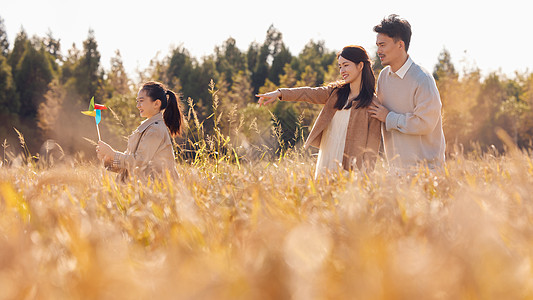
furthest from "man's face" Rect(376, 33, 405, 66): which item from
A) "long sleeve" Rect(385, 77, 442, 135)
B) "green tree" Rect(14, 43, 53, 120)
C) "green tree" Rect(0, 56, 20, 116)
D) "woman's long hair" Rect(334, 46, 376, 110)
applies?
"green tree" Rect(14, 43, 53, 120)

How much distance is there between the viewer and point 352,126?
448 centimetres

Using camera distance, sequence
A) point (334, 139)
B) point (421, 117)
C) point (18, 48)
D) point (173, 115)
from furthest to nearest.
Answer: point (18, 48), point (173, 115), point (334, 139), point (421, 117)

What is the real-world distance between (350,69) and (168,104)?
6.76 ft

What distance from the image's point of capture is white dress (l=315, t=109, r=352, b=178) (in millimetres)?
4565

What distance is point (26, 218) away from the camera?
2.14m

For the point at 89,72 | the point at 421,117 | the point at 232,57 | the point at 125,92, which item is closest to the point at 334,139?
the point at 421,117

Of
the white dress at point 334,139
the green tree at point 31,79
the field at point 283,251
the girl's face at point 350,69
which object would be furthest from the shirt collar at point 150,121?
the green tree at point 31,79

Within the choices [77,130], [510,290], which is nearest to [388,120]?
[510,290]

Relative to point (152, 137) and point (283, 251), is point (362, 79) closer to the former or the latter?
point (152, 137)

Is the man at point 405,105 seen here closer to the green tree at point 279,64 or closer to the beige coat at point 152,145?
the beige coat at point 152,145

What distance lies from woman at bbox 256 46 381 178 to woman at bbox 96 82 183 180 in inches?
46.3

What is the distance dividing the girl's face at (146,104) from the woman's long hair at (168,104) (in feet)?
0.12

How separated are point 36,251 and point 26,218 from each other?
0.87 meters

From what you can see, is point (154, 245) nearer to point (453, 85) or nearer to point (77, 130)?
point (453, 85)
